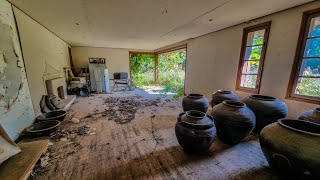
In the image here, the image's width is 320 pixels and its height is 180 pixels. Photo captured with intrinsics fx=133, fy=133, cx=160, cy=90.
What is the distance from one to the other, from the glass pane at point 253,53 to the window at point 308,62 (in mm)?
754

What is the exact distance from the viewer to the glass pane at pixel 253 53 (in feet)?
10.2

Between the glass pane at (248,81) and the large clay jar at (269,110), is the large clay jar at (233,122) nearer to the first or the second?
the large clay jar at (269,110)

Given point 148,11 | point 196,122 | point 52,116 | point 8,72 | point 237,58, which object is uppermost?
point 148,11

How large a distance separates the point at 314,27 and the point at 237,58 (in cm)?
139

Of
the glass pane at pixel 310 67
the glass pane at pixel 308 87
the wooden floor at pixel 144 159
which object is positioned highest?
the glass pane at pixel 310 67

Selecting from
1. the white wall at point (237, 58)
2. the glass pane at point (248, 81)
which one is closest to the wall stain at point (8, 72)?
the white wall at point (237, 58)

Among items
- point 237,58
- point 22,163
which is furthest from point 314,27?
point 22,163

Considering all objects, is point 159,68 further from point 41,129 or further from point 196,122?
point 196,122

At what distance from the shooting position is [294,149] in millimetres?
1264

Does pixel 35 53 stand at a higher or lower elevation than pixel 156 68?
higher

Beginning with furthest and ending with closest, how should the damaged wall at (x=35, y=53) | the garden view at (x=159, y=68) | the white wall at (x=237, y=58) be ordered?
the garden view at (x=159, y=68) < the damaged wall at (x=35, y=53) < the white wall at (x=237, y=58)

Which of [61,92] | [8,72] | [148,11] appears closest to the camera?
[8,72]

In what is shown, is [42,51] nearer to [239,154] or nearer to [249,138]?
[239,154]

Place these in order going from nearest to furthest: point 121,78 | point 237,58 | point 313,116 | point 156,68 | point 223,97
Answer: point 313,116
point 223,97
point 237,58
point 121,78
point 156,68
